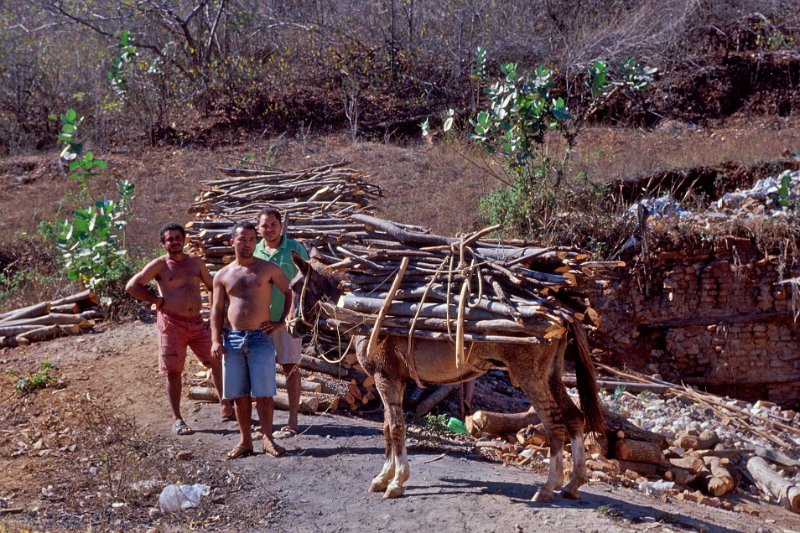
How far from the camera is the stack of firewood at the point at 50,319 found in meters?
11.1

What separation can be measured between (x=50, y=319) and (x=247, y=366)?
583cm

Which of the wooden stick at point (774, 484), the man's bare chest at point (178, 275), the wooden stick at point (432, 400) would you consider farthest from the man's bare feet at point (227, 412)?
the wooden stick at point (774, 484)

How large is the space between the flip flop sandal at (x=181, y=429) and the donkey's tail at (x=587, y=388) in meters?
3.62

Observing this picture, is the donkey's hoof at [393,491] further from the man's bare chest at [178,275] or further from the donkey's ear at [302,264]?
the man's bare chest at [178,275]

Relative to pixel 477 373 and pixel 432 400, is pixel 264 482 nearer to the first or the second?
pixel 477 373

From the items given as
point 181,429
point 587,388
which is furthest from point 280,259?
point 587,388

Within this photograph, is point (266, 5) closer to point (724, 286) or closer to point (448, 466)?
point (724, 286)

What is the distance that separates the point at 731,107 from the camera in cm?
2064

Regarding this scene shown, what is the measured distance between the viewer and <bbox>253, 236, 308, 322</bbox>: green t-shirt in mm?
7047

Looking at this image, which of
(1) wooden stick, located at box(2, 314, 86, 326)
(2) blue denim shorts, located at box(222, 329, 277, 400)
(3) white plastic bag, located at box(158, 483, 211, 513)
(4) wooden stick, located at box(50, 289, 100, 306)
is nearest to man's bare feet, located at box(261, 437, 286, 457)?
(2) blue denim shorts, located at box(222, 329, 277, 400)

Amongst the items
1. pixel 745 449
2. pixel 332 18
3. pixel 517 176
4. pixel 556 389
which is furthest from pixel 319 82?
pixel 556 389

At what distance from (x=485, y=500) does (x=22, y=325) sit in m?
8.07

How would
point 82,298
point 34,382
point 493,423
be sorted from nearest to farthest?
point 493,423
point 34,382
point 82,298

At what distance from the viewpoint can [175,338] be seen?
7496 millimetres
